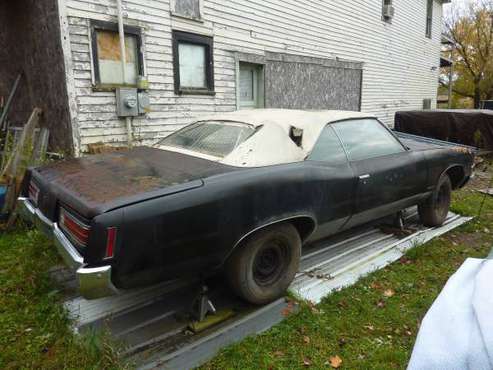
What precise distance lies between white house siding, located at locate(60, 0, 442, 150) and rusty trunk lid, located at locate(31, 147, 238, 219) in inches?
132

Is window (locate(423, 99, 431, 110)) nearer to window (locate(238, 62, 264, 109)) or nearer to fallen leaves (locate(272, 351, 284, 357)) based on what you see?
window (locate(238, 62, 264, 109))

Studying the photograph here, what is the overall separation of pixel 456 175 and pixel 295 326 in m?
3.62

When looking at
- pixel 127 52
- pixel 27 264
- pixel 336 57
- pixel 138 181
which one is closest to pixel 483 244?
pixel 138 181

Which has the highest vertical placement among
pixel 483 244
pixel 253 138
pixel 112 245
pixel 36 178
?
pixel 253 138

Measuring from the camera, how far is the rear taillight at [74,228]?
7.02 feet

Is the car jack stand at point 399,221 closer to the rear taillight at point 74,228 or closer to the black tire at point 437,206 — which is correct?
the black tire at point 437,206

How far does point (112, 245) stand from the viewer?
207 cm

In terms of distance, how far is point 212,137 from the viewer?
3.44 meters

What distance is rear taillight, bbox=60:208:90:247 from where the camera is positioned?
7.02 feet

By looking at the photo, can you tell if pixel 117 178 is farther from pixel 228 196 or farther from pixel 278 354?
pixel 278 354

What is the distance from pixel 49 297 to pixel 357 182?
2844 mm

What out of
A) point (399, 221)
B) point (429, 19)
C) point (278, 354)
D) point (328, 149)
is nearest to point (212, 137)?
point (328, 149)

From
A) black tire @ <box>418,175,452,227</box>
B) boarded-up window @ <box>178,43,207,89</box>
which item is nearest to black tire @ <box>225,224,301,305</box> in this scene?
black tire @ <box>418,175,452,227</box>

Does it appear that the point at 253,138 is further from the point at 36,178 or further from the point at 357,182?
the point at 36,178
